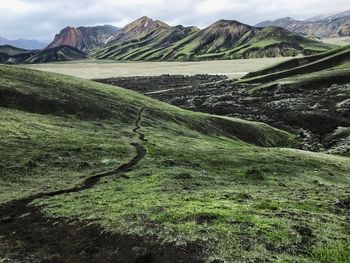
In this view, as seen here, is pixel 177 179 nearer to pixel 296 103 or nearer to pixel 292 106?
pixel 292 106

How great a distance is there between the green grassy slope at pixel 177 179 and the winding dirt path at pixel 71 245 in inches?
37.9

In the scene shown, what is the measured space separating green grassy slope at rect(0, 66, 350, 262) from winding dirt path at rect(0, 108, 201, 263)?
962 mm

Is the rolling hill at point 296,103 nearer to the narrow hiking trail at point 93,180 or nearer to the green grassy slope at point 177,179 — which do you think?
the green grassy slope at point 177,179

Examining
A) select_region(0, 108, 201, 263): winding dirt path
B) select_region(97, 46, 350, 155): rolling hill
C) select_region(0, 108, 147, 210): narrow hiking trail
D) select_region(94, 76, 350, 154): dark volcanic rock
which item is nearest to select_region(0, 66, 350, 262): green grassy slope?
select_region(0, 108, 201, 263): winding dirt path

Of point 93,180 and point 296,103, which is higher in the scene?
point 93,180

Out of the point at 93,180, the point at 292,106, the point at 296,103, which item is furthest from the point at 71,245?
the point at 296,103

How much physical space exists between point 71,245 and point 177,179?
2139cm

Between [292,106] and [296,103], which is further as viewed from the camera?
[296,103]

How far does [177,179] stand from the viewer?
151ft

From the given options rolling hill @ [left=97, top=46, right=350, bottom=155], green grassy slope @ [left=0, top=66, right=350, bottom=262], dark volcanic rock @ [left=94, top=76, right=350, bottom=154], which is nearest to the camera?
green grassy slope @ [left=0, top=66, right=350, bottom=262]

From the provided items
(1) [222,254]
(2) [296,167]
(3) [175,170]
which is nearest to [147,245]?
(1) [222,254]

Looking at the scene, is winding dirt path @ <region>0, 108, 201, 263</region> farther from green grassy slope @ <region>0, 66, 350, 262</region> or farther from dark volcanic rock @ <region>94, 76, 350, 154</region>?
dark volcanic rock @ <region>94, 76, 350, 154</region>

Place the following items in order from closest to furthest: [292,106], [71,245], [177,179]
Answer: [71,245]
[177,179]
[292,106]

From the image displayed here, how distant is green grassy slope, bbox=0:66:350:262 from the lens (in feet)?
82.5
